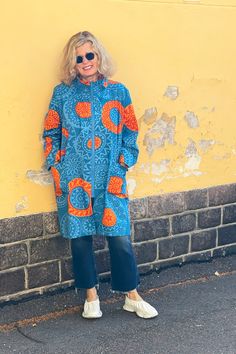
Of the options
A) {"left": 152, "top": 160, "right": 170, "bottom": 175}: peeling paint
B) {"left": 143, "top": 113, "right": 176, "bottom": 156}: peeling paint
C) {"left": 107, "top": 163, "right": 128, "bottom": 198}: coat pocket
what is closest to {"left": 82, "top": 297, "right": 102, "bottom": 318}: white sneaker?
{"left": 107, "top": 163, "right": 128, "bottom": 198}: coat pocket

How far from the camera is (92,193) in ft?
11.9

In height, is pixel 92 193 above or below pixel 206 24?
below

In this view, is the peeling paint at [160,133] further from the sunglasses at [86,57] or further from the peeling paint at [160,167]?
the sunglasses at [86,57]

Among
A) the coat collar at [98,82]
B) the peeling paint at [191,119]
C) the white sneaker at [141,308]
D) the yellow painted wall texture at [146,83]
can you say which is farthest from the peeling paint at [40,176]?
the peeling paint at [191,119]

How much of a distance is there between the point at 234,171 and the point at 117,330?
186 centimetres

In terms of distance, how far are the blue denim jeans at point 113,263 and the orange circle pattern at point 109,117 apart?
2.41 feet

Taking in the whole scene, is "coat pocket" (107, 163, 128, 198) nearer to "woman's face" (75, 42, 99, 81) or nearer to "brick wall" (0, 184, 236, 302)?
"brick wall" (0, 184, 236, 302)

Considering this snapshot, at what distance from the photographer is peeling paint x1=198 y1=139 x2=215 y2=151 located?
4484mm

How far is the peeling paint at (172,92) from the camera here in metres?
4.22

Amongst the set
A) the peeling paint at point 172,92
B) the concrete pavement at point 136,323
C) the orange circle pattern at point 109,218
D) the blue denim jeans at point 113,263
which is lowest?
the concrete pavement at point 136,323

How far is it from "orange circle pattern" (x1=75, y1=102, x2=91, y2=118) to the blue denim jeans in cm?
82

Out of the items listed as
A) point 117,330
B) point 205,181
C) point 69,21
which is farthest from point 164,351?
point 69,21

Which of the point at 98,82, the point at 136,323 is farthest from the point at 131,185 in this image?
the point at 136,323

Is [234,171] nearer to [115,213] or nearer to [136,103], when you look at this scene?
[136,103]
